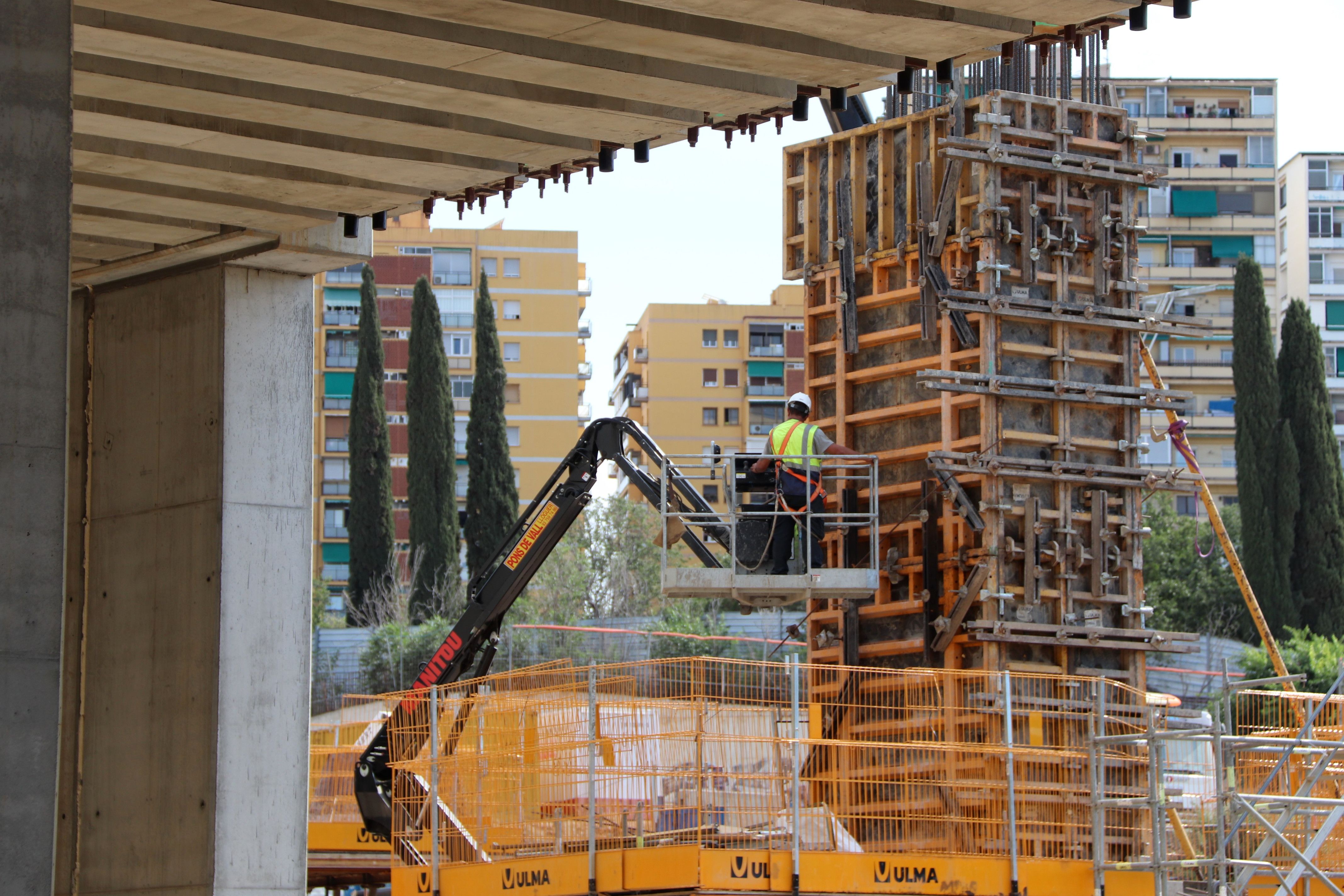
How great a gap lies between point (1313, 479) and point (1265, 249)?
32.0 metres

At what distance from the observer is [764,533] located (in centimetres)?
1698

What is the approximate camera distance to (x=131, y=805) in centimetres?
1359

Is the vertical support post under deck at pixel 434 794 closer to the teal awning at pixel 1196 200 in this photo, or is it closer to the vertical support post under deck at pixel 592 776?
the vertical support post under deck at pixel 592 776

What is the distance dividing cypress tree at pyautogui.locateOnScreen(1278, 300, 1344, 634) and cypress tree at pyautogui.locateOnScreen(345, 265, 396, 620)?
1176 inches

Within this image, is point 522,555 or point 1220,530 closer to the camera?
point 522,555

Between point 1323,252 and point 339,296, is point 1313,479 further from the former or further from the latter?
point 339,296

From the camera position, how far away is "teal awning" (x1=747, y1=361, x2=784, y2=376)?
94.7 m

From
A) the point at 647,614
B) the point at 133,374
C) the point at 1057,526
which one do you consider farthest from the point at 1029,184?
the point at 647,614

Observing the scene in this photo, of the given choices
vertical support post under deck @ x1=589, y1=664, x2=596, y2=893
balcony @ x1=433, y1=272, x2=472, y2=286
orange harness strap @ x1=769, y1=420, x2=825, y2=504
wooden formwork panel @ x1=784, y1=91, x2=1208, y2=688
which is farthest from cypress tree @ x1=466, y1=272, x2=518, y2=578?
vertical support post under deck @ x1=589, y1=664, x2=596, y2=893

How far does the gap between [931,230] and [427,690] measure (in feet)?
21.8

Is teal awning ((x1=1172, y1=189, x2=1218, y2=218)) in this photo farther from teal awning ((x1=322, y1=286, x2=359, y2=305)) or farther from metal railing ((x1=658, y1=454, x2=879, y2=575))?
metal railing ((x1=658, y1=454, x2=879, y2=575))

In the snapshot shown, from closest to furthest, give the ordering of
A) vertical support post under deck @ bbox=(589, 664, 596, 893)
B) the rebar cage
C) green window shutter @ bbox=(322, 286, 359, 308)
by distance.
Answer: vertical support post under deck @ bbox=(589, 664, 596, 893)
the rebar cage
green window shutter @ bbox=(322, 286, 359, 308)

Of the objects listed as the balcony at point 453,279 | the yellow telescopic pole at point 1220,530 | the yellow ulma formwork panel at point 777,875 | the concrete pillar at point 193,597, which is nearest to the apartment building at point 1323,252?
the balcony at point 453,279

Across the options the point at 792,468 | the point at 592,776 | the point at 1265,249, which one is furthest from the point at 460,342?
the point at 592,776
